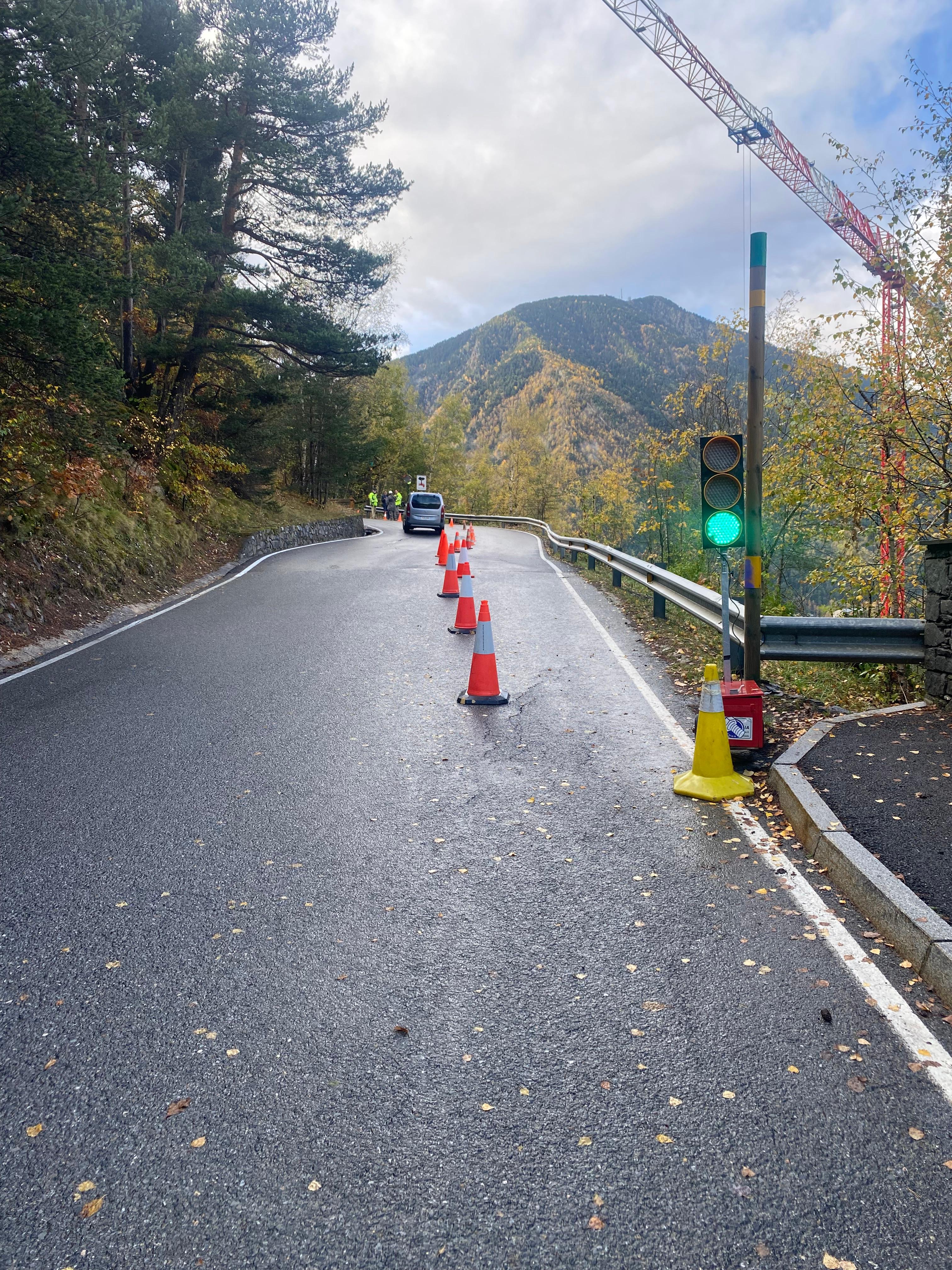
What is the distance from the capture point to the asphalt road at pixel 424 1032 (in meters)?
2.29

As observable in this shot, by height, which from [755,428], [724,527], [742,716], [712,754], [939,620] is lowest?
[712,754]

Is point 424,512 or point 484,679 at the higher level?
point 424,512

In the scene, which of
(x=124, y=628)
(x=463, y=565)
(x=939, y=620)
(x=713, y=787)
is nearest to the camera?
(x=713, y=787)

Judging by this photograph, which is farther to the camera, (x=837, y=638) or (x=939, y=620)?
(x=837, y=638)

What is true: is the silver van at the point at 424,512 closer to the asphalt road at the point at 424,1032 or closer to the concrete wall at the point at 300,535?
the concrete wall at the point at 300,535

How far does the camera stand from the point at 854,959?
3.67 m

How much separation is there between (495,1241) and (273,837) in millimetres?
2974

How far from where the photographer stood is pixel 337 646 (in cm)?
1077

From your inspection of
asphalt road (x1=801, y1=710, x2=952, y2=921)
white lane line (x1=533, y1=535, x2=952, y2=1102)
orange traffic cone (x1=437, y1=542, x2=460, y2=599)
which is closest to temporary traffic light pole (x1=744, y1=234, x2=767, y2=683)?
asphalt road (x1=801, y1=710, x2=952, y2=921)

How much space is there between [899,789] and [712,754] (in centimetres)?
116

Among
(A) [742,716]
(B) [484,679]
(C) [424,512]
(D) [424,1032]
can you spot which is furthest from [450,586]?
(C) [424,512]

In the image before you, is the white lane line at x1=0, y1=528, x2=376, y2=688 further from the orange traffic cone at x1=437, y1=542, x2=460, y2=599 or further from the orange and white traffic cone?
the orange and white traffic cone

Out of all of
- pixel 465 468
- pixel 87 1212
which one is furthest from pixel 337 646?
pixel 465 468

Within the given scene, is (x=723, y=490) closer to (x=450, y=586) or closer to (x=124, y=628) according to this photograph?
(x=124, y=628)
